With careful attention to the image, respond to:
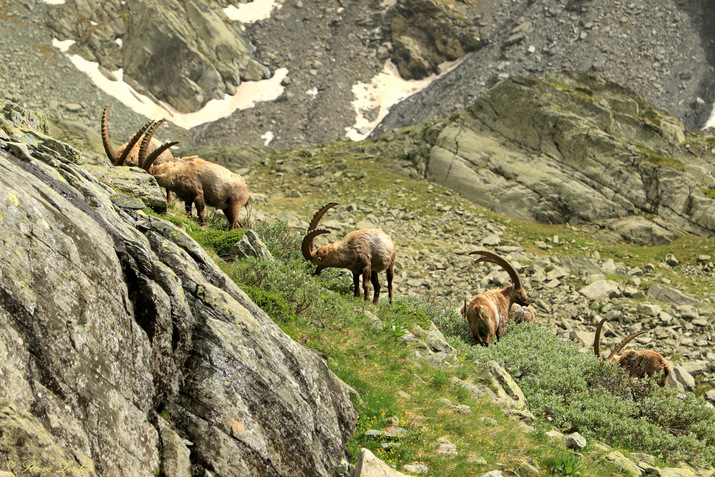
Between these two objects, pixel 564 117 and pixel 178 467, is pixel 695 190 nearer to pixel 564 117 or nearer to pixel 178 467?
pixel 564 117

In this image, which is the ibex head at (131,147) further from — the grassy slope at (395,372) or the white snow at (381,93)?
the white snow at (381,93)

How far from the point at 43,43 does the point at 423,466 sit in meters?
69.1

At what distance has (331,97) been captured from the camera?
239 ft

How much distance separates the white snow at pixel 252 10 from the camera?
83.6 m

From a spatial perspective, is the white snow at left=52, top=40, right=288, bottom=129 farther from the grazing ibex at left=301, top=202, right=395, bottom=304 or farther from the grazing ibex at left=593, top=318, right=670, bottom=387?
the grazing ibex at left=593, top=318, right=670, bottom=387

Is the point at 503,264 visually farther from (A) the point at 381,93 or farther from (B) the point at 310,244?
(A) the point at 381,93

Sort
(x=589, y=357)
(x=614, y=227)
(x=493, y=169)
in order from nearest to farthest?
(x=589, y=357)
(x=614, y=227)
(x=493, y=169)

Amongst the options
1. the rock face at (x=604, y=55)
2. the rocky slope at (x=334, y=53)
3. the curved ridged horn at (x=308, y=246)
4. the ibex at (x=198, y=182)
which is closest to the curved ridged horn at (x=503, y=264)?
the curved ridged horn at (x=308, y=246)

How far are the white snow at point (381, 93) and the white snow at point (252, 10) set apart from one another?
23.9 m

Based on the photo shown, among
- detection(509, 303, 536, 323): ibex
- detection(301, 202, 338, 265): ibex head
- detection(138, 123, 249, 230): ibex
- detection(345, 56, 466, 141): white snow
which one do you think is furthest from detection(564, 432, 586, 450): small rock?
detection(345, 56, 466, 141): white snow

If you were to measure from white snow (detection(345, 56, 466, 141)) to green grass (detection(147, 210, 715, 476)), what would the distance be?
57369 millimetres

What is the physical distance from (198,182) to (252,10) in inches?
3251

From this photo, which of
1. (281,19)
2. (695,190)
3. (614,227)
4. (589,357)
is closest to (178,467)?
(589,357)

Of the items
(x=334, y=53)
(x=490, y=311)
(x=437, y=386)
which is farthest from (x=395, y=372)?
(x=334, y=53)
